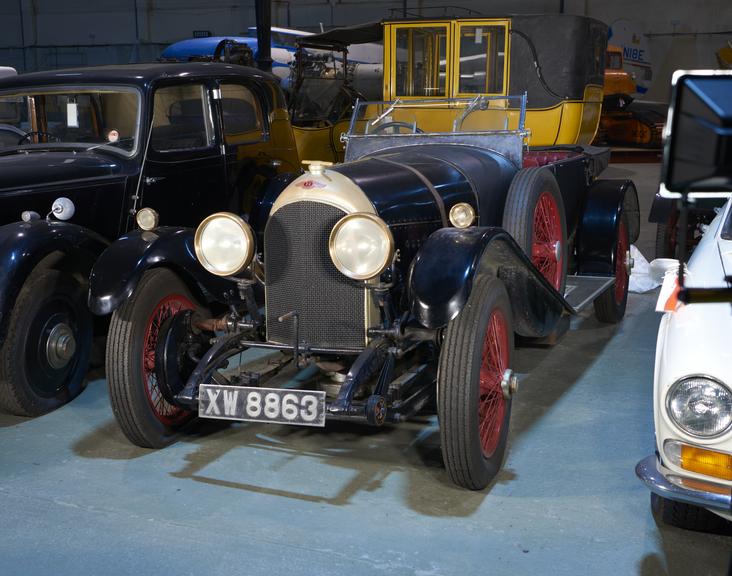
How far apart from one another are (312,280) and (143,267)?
0.72 metres

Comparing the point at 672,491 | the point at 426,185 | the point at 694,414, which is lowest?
the point at 672,491

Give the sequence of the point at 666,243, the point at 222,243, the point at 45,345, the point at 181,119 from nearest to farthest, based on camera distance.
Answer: the point at 222,243
the point at 45,345
the point at 181,119
the point at 666,243

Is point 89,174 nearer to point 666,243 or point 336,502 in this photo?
point 336,502

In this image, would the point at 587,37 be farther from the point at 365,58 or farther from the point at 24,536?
the point at 365,58

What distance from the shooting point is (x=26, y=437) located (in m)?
3.85

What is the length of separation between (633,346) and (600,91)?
3.34 m

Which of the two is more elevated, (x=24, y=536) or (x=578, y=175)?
(x=578, y=175)

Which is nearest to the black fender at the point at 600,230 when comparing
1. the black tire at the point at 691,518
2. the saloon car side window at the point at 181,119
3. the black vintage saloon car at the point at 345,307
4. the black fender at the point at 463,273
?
the black vintage saloon car at the point at 345,307

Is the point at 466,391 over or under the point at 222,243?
under

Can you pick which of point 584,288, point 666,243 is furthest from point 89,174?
point 666,243

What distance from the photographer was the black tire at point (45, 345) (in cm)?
396

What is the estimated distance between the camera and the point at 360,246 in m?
3.12

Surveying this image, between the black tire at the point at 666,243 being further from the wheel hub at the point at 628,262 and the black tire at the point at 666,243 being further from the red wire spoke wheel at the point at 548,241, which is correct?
the red wire spoke wheel at the point at 548,241

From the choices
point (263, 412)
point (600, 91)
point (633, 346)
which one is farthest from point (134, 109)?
point (600, 91)
